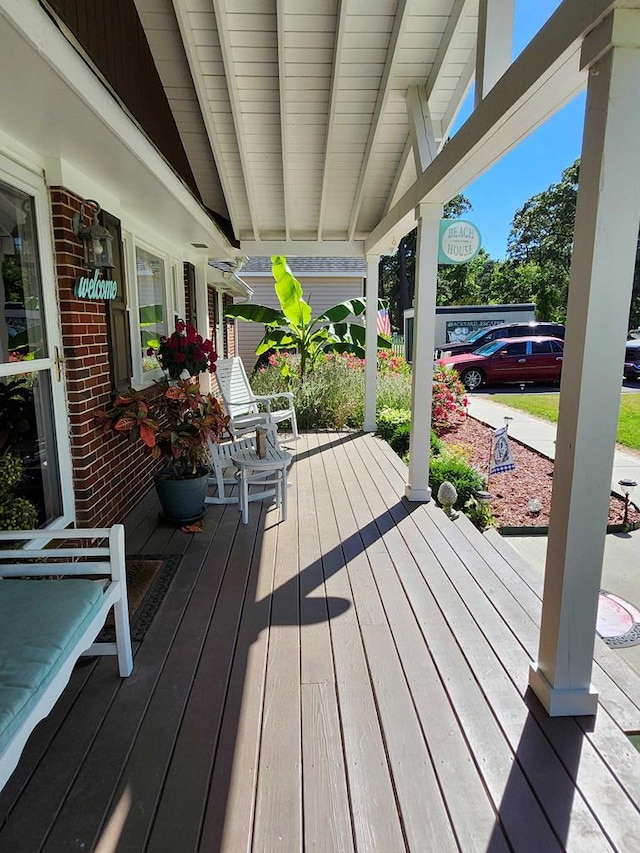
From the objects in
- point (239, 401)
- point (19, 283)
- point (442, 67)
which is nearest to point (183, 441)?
point (19, 283)

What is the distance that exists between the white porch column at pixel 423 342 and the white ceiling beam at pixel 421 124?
1.10 ft

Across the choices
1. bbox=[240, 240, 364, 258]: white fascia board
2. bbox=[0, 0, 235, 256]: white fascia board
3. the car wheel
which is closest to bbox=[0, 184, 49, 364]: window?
bbox=[0, 0, 235, 256]: white fascia board

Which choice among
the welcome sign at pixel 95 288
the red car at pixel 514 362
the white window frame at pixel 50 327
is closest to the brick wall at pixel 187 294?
the welcome sign at pixel 95 288

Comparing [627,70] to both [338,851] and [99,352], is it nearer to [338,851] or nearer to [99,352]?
[338,851]

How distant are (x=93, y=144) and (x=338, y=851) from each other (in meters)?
2.99

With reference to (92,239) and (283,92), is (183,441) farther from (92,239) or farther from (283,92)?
(283,92)

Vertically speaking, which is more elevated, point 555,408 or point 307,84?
point 307,84

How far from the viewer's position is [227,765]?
5.72ft

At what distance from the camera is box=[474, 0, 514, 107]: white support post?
2326mm

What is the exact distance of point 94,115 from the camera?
214 centimetres

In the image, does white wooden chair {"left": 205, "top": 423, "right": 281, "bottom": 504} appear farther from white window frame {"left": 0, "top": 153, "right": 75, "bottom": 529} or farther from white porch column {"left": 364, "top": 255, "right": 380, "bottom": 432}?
white porch column {"left": 364, "top": 255, "right": 380, "bottom": 432}

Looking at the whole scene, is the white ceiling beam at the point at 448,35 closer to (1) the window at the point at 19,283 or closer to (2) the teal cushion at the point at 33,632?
(1) the window at the point at 19,283

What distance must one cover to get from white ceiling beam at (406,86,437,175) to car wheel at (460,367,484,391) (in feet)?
35.8

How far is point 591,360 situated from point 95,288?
109 inches
